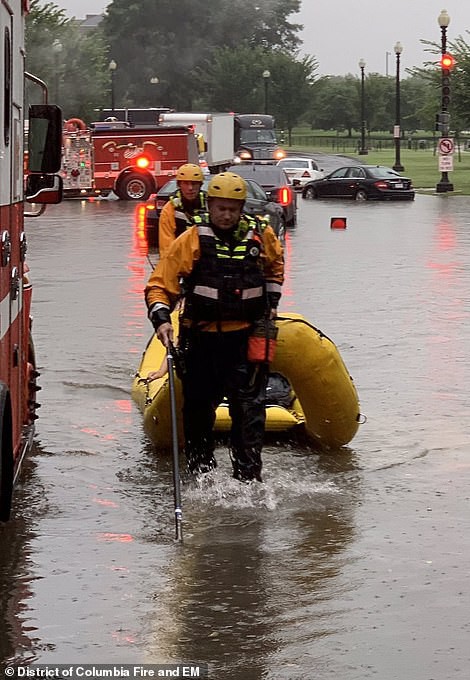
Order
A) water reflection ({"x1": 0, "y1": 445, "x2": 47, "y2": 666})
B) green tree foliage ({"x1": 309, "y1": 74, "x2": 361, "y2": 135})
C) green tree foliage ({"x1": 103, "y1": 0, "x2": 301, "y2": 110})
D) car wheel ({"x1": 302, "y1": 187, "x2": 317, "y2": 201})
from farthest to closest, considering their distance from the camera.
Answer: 1. green tree foliage ({"x1": 309, "y1": 74, "x2": 361, "y2": 135})
2. green tree foliage ({"x1": 103, "y1": 0, "x2": 301, "y2": 110})
3. car wheel ({"x1": 302, "y1": 187, "x2": 317, "y2": 201})
4. water reflection ({"x1": 0, "y1": 445, "x2": 47, "y2": 666})

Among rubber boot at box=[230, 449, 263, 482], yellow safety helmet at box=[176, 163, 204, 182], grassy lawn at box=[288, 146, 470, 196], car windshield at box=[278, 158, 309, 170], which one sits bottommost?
rubber boot at box=[230, 449, 263, 482]

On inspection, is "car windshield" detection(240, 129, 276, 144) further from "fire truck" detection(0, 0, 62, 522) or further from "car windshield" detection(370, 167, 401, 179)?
"fire truck" detection(0, 0, 62, 522)

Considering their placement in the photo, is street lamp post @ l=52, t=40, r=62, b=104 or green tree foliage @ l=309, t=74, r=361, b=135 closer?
street lamp post @ l=52, t=40, r=62, b=104

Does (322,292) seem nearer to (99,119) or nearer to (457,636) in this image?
(457,636)

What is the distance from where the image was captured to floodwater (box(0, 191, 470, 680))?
6.21m

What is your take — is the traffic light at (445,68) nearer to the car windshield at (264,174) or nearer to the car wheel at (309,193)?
the car wheel at (309,193)

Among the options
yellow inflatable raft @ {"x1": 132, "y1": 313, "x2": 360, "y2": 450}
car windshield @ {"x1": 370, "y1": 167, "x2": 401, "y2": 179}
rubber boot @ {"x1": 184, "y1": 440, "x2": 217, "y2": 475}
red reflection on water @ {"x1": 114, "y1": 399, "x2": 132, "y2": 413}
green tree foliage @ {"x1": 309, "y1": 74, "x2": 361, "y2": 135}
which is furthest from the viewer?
green tree foliage @ {"x1": 309, "y1": 74, "x2": 361, "y2": 135}

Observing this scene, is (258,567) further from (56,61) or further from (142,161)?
(56,61)

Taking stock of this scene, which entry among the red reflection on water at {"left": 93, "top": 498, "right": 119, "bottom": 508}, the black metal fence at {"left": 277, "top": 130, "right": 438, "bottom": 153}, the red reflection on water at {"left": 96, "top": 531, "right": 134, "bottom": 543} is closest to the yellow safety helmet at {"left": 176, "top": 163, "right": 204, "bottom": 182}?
the red reflection on water at {"left": 93, "top": 498, "right": 119, "bottom": 508}

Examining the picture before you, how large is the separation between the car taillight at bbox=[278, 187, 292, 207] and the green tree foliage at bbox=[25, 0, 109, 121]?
44354 mm

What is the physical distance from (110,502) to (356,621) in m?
2.55

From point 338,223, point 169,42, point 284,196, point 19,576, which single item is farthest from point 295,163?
point 169,42

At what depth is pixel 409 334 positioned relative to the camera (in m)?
15.6

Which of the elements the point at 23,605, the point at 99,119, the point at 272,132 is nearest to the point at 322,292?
the point at 23,605
